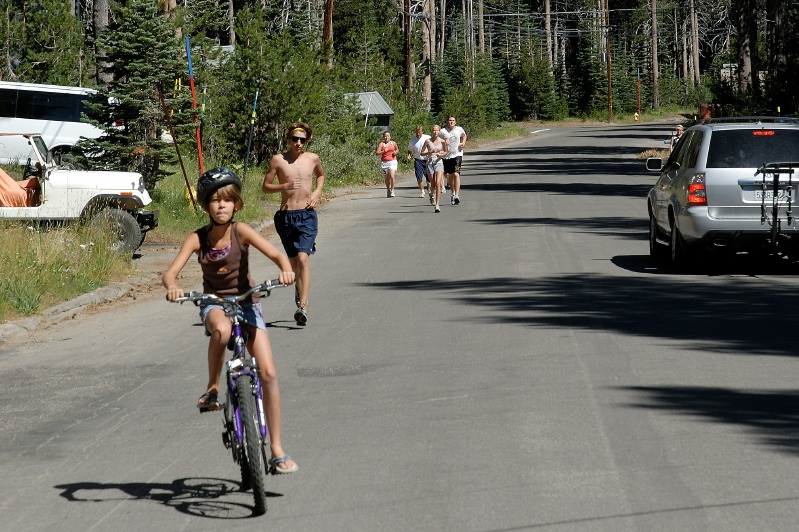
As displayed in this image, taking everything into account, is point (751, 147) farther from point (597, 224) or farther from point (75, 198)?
point (75, 198)

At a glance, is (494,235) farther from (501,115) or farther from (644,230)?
(501,115)

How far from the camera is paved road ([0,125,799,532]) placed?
5938 mm

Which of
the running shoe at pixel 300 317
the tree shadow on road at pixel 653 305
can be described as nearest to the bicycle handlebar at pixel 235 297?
the tree shadow on road at pixel 653 305

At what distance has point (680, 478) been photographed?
6.23 metres

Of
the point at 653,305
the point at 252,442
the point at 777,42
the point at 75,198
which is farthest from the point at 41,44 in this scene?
the point at 252,442

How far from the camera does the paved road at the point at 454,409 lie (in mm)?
5938

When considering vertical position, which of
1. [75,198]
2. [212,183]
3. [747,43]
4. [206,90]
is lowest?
[75,198]

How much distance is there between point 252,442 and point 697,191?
392 inches

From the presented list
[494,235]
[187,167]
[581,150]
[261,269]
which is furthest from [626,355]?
[581,150]

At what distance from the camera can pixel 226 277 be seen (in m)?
6.39

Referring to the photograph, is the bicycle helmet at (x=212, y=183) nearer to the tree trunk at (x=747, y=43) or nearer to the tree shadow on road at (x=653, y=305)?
the tree shadow on road at (x=653, y=305)

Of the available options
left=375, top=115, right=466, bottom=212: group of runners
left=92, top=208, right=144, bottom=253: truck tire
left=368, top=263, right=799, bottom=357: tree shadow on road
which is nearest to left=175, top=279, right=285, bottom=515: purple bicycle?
left=368, top=263, right=799, bottom=357: tree shadow on road

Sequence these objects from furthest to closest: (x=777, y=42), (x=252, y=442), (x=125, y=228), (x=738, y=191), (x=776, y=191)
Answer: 1. (x=777, y=42)
2. (x=125, y=228)
3. (x=738, y=191)
4. (x=776, y=191)
5. (x=252, y=442)

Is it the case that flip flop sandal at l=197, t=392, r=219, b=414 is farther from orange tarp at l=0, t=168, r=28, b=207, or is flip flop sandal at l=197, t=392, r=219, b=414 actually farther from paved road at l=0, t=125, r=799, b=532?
orange tarp at l=0, t=168, r=28, b=207
